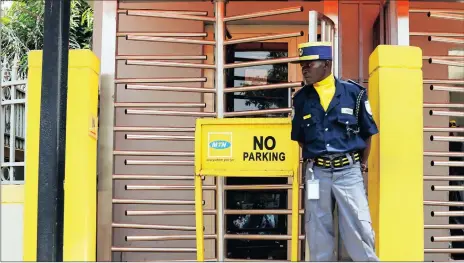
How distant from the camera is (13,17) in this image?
13.4m

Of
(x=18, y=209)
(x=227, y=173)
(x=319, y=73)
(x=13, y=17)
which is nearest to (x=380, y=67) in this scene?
(x=319, y=73)

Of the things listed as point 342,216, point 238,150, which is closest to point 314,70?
point 238,150

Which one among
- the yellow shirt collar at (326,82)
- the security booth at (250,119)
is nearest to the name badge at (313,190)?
the security booth at (250,119)

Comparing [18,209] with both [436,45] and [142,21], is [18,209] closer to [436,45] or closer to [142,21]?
[142,21]

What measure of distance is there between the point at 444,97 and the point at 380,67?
8.20 ft

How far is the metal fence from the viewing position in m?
6.76

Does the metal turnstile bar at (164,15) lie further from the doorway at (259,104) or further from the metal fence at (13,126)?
the metal fence at (13,126)

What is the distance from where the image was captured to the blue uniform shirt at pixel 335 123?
487 centimetres

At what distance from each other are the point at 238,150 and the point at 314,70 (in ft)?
3.44

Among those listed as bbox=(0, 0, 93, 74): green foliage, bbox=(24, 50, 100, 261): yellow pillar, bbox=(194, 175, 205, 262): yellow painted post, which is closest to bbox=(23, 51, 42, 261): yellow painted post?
bbox=(24, 50, 100, 261): yellow pillar

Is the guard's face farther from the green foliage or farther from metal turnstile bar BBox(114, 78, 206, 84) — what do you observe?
the green foliage

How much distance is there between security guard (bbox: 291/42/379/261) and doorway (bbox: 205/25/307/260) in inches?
107

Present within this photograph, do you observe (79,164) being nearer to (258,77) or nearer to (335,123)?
(335,123)

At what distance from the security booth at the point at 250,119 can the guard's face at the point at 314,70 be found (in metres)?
0.55
